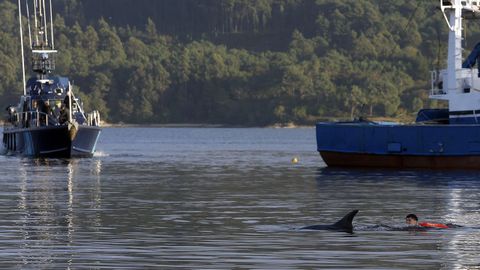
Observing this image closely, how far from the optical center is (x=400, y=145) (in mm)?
81688

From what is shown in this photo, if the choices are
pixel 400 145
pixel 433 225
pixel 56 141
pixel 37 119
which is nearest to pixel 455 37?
pixel 400 145

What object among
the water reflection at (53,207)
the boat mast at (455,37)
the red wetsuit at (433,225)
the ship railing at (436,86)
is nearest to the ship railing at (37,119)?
the water reflection at (53,207)

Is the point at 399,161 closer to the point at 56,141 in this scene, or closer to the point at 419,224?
the point at 56,141

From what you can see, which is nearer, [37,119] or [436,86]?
[436,86]

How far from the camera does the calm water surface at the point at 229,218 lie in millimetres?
36594

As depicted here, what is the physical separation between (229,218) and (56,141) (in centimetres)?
5456

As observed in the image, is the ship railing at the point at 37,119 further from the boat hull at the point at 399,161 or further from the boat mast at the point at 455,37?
the boat mast at the point at 455,37

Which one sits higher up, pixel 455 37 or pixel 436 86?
pixel 455 37

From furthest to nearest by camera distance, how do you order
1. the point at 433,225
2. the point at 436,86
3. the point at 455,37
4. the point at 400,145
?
the point at 436,86
the point at 455,37
the point at 400,145
the point at 433,225

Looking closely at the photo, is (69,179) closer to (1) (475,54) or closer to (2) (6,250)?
(1) (475,54)

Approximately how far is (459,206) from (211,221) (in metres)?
11.6

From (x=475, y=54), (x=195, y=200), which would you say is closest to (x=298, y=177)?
(x=475, y=54)

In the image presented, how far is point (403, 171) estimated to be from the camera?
3204 inches

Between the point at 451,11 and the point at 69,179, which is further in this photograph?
the point at 451,11
